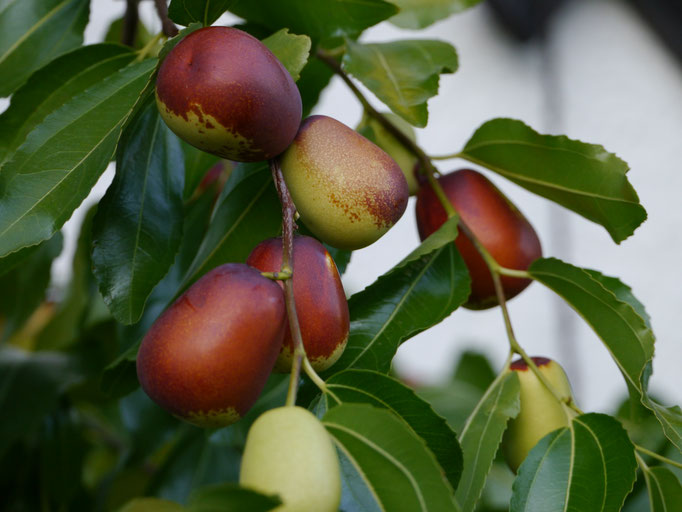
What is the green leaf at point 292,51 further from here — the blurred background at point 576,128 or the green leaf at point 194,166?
the blurred background at point 576,128

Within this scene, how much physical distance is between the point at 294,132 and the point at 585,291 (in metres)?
0.20

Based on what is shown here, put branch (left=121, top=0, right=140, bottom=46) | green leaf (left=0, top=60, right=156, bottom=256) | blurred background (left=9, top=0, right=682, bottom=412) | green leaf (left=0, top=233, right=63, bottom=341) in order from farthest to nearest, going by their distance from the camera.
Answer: blurred background (left=9, top=0, right=682, bottom=412), green leaf (left=0, top=233, right=63, bottom=341), branch (left=121, top=0, right=140, bottom=46), green leaf (left=0, top=60, right=156, bottom=256)

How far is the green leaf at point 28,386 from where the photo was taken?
660mm

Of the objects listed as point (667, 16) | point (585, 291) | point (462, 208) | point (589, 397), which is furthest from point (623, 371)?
point (589, 397)

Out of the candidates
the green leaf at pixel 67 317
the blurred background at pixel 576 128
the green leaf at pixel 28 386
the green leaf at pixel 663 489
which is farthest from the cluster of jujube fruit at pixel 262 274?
the blurred background at pixel 576 128

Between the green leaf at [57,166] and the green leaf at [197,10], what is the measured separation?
2.3 inches

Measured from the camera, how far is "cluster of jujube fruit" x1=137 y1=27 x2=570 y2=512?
0.31 m

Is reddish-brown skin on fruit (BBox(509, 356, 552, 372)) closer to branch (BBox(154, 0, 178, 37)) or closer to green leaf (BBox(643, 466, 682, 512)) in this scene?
green leaf (BBox(643, 466, 682, 512))

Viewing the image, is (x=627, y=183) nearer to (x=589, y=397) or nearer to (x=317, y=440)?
(x=317, y=440)

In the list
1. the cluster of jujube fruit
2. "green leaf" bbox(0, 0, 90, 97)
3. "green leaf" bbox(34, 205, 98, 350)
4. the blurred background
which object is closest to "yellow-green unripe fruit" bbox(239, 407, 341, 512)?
the cluster of jujube fruit

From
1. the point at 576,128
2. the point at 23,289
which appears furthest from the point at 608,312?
the point at 576,128

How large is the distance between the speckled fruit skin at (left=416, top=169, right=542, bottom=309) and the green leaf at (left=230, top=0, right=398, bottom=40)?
0.41 feet

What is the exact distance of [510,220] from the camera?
530mm

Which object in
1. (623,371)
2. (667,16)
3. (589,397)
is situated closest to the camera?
(623,371)
